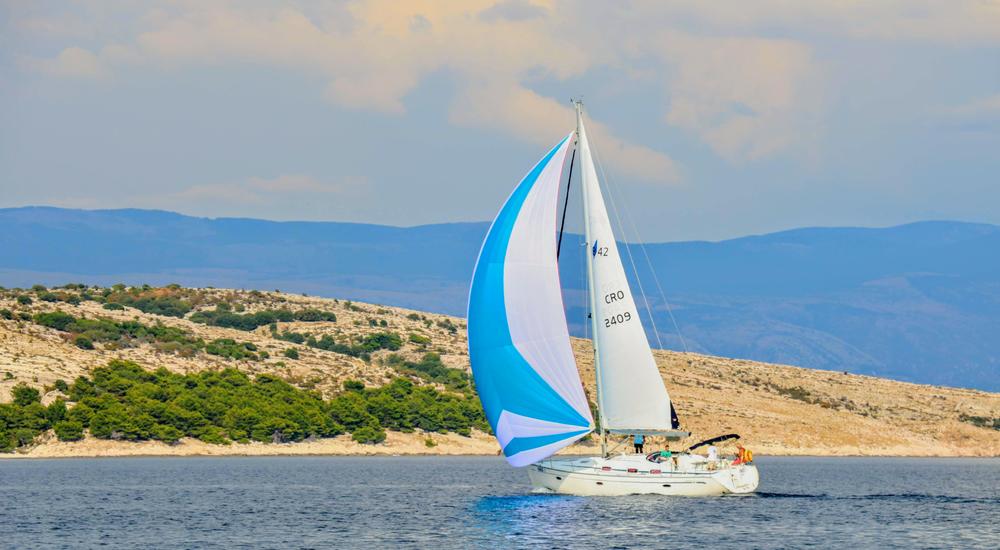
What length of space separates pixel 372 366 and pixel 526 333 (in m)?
78.8

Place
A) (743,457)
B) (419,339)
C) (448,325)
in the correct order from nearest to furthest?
1. (743,457)
2. (419,339)
3. (448,325)

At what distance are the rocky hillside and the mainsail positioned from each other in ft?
161

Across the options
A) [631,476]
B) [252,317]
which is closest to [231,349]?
[252,317]

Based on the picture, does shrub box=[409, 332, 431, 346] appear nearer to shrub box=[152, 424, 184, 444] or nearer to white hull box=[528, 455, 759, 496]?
shrub box=[152, 424, 184, 444]

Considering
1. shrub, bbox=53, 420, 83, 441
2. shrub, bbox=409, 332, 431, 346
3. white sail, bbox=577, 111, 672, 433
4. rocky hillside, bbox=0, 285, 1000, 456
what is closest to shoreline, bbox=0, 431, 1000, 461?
rocky hillside, bbox=0, 285, 1000, 456

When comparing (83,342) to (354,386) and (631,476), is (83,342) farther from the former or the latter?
(631,476)

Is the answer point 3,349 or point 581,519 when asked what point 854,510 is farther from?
point 3,349

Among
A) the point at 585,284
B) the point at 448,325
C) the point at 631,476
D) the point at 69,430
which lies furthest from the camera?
the point at 448,325

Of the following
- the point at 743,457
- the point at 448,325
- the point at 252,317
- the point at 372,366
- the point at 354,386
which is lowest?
the point at 743,457

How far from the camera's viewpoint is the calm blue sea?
57219 millimetres

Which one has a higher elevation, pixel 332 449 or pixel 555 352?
pixel 555 352

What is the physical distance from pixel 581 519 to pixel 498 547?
7.44 m

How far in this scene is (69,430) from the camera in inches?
4198

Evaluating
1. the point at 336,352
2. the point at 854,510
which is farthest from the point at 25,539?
the point at 336,352
